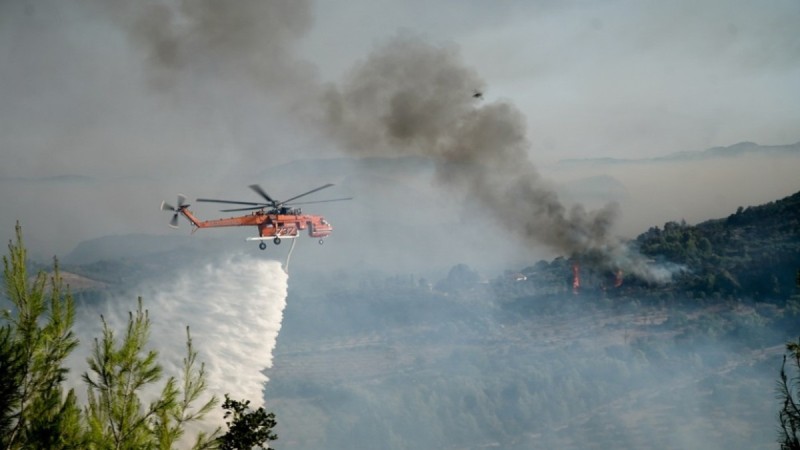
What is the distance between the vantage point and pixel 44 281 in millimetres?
26094

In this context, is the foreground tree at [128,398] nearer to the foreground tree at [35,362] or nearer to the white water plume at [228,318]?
the foreground tree at [35,362]

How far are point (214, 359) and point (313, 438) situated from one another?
4630 inches

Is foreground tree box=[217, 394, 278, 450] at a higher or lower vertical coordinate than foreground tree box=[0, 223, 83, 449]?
lower

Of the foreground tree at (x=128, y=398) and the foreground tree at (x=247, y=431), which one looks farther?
the foreground tree at (x=247, y=431)

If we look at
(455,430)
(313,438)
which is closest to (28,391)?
(313,438)

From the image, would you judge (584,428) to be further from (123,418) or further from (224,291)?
(123,418)

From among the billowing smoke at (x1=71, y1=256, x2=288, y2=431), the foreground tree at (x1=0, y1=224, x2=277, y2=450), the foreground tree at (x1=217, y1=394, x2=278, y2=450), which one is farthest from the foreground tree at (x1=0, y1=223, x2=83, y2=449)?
the billowing smoke at (x1=71, y1=256, x2=288, y2=431)

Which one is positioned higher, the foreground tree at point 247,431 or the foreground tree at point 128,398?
the foreground tree at point 128,398

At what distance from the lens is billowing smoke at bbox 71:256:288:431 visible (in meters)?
70.2

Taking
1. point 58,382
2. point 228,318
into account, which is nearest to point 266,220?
point 228,318

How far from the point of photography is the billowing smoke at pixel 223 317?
7025 centimetres

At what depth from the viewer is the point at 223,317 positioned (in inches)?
2987

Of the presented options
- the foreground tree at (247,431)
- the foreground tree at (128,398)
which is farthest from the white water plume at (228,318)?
the foreground tree at (128,398)

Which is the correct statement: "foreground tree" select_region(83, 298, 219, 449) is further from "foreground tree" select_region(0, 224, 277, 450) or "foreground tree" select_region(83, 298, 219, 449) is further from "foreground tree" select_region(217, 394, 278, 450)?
"foreground tree" select_region(217, 394, 278, 450)
